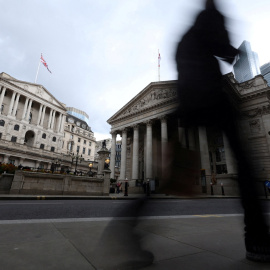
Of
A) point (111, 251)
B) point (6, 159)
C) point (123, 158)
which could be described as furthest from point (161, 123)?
point (6, 159)

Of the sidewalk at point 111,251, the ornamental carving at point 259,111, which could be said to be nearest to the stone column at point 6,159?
the sidewalk at point 111,251

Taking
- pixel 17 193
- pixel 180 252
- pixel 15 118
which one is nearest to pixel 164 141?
pixel 180 252

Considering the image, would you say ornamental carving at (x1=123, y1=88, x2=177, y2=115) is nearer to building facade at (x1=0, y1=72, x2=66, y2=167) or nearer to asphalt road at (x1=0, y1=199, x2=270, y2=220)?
asphalt road at (x1=0, y1=199, x2=270, y2=220)

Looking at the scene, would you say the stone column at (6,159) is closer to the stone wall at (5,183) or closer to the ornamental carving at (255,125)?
the stone wall at (5,183)

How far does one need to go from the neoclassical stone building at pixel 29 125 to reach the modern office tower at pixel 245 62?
4099 cm

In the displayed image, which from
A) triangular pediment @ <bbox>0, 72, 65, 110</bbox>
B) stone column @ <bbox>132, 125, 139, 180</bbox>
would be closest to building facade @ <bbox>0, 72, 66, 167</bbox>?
triangular pediment @ <bbox>0, 72, 65, 110</bbox>

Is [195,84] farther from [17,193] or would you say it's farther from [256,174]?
[17,193]

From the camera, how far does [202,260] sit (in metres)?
1.74

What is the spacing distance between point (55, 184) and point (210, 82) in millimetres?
15625

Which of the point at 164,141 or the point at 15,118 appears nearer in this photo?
the point at 164,141

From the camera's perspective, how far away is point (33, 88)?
51188 mm

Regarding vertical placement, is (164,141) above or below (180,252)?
above

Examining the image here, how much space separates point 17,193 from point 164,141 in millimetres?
14519

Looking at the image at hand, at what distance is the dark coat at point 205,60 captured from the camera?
2.02 meters
